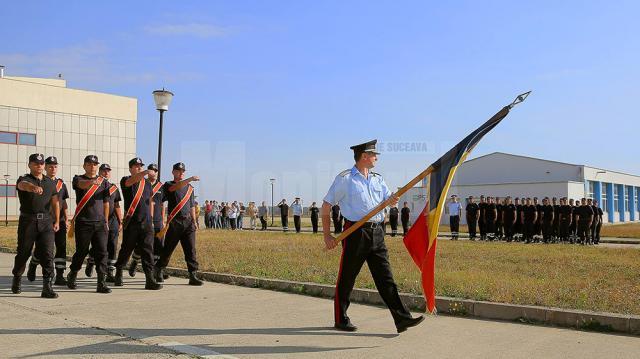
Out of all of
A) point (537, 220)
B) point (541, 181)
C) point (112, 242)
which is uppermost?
point (541, 181)

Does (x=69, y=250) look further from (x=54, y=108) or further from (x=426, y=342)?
(x=54, y=108)

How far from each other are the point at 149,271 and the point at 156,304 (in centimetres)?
160

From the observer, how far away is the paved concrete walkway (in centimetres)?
539

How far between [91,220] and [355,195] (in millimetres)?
4920

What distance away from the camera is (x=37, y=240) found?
8672 millimetres

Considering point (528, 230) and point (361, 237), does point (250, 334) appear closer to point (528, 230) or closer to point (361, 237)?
point (361, 237)

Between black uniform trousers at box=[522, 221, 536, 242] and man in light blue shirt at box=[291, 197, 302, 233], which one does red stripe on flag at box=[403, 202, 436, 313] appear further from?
man in light blue shirt at box=[291, 197, 302, 233]

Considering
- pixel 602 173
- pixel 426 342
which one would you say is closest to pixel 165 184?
pixel 426 342

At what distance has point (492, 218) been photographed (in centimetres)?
2478

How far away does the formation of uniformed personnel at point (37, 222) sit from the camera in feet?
28.1

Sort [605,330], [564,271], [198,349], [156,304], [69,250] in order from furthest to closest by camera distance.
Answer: [69,250]
[564,271]
[156,304]
[605,330]
[198,349]

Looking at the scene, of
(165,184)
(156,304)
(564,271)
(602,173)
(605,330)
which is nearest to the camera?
(605,330)

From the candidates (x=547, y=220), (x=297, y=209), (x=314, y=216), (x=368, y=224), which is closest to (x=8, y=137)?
(x=297, y=209)

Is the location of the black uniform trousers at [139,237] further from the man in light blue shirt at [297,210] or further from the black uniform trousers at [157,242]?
the man in light blue shirt at [297,210]
